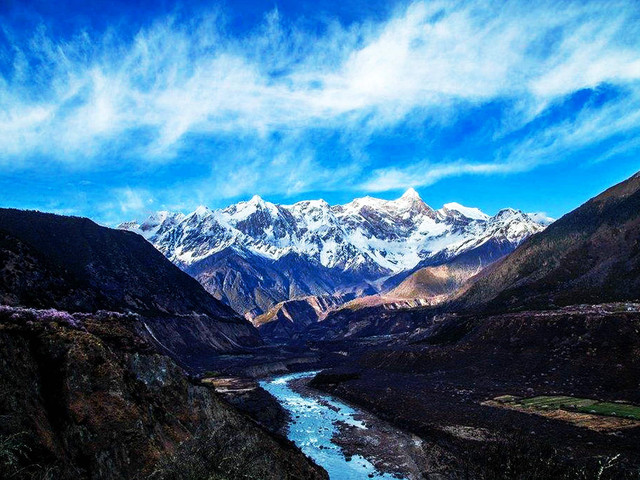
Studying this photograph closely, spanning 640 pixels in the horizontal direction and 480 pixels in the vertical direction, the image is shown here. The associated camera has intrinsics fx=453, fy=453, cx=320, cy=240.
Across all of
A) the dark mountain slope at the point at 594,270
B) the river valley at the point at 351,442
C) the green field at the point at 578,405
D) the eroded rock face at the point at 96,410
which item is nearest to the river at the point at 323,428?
the river valley at the point at 351,442

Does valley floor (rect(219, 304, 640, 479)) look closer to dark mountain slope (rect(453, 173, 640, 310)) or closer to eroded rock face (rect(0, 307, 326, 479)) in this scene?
dark mountain slope (rect(453, 173, 640, 310))

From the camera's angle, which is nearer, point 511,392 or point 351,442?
point 351,442

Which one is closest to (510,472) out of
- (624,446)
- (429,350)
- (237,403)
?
(624,446)

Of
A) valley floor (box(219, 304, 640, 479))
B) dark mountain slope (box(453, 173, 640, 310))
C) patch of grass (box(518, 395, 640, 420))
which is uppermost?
dark mountain slope (box(453, 173, 640, 310))

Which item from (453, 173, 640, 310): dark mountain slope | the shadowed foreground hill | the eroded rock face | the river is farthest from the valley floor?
the eroded rock face

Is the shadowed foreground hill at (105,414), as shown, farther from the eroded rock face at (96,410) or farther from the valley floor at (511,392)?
the valley floor at (511,392)

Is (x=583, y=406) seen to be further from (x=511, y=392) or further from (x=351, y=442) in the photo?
(x=351, y=442)

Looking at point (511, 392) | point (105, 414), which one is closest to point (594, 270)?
point (511, 392)
